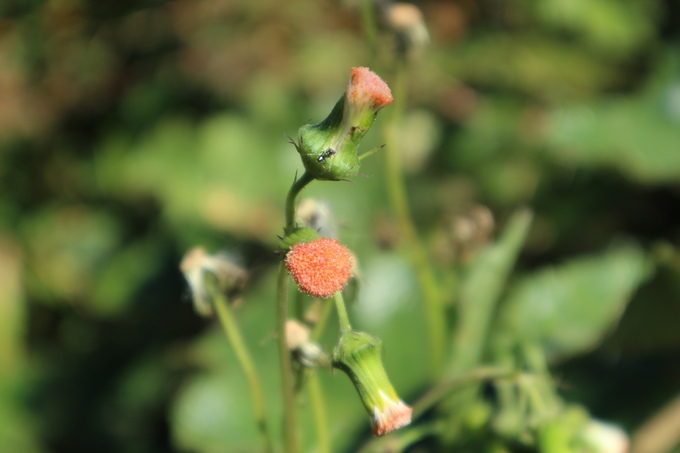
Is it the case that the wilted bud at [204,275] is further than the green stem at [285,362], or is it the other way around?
the wilted bud at [204,275]

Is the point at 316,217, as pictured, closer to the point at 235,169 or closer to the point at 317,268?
the point at 317,268

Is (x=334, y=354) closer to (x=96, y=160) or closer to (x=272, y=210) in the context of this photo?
(x=272, y=210)

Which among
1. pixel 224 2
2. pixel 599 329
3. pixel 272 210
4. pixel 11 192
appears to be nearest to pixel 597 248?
pixel 599 329

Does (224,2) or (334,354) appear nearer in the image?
(334,354)

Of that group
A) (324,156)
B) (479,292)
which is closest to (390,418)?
(324,156)

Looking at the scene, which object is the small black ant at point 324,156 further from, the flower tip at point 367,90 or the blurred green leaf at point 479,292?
the blurred green leaf at point 479,292

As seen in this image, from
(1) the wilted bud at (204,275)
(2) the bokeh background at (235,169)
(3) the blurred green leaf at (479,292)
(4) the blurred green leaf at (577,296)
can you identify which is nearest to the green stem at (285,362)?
(1) the wilted bud at (204,275)
